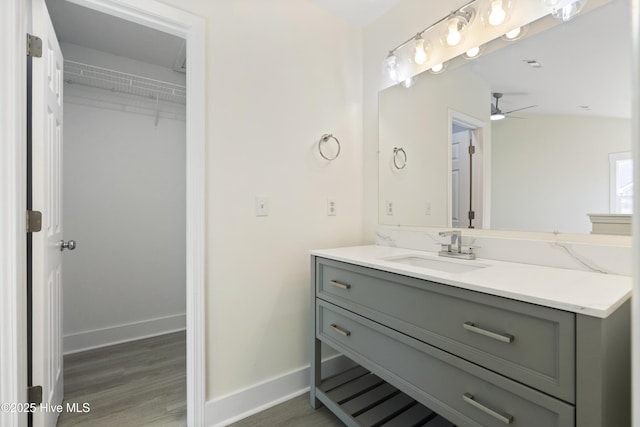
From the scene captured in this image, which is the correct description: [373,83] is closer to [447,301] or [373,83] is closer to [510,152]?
[510,152]

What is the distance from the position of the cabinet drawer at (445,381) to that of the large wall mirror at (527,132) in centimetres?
75

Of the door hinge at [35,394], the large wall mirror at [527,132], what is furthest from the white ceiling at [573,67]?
the door hinge at [35,394]

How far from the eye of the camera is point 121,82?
8.07 feet

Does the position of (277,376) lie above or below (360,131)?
below

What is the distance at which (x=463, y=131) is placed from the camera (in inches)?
63.5

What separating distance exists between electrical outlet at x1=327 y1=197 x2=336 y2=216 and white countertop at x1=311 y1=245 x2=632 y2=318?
0.67 meters

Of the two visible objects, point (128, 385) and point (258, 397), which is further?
point (128, 385)

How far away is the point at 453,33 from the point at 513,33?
0.29 metres

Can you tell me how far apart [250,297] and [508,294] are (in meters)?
1.28

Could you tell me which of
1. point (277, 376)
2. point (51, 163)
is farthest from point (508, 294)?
point (51, 163)

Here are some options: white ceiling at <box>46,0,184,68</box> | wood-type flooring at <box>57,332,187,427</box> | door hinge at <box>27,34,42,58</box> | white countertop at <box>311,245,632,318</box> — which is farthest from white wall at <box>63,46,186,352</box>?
white countertop at <box>311,245,632,318</box>

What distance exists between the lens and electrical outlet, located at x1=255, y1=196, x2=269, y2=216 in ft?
5.58

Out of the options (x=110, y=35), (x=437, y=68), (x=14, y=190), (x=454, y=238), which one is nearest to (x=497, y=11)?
(x=437, y=68)

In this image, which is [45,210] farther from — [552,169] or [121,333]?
[552,169]
